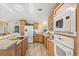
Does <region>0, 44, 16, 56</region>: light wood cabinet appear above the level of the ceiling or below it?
below

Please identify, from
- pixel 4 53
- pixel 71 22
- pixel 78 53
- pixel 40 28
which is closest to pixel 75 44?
pixel 78 53

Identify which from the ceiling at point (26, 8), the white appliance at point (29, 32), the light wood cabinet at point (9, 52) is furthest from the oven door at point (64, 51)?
the white appliance at point (29, 32)

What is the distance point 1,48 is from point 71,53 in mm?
1111

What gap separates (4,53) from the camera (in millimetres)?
1624

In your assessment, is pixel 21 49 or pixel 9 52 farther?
pixel 21 49

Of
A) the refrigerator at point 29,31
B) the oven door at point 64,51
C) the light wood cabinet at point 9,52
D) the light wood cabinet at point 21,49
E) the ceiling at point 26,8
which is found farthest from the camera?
the refrigerator at point 29,31

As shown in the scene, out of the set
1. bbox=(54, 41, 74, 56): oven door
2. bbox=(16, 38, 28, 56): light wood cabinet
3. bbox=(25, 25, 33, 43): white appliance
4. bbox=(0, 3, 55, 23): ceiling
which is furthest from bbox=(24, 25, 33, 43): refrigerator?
bbox=(54, 41, 74, 56): oven door

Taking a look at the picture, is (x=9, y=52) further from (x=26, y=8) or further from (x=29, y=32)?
(x=29, y=32)

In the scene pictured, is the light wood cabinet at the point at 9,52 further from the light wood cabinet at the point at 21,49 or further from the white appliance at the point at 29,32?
the white appliance at the point at 29,32

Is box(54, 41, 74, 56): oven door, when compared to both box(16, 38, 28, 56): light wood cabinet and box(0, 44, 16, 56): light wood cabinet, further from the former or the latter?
box(16, 38, 28, 56): light wood cabinet

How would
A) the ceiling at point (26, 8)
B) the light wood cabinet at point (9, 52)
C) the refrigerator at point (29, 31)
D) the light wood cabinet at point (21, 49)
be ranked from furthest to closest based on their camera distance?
the refrigerator at point (29, 31), the ceiling at point (26, 8), the light wood cabinet at point (21, 49), the light wood cabinet at point (9, 52)

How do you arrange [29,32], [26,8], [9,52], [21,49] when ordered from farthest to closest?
1. [29,32]
2. [26,8]
3. [21,49]
4. [9,52]

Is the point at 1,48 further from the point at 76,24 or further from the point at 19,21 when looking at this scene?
the point at 19,21

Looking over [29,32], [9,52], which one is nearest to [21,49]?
[9,52]
